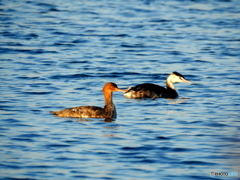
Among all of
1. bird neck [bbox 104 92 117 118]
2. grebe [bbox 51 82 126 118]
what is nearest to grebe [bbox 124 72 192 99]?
bird neck [bbox 104 92 117 118]

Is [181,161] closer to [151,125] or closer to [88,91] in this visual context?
[151,125]

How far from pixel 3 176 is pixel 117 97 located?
7215 mm

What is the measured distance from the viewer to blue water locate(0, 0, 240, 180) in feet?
34.1

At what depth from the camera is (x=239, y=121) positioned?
13484 millimetres

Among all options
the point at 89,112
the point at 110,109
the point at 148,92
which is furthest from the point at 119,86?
the point at 89,112

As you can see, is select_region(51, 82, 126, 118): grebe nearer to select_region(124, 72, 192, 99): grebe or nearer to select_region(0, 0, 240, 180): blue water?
select_region(0, 0, 240, 180): blue water

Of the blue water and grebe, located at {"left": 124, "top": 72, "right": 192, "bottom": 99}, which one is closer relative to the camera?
the blue water

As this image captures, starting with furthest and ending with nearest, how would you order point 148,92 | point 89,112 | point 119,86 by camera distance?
1. point 119,86
2. point 148,92
3. point 89,112

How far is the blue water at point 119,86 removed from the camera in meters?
10.4

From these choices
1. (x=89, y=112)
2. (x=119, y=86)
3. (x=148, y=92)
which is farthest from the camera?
(x=119, y=86)

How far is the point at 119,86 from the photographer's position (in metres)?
17.9

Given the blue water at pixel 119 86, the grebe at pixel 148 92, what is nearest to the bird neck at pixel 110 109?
the blue water at pixel 119 86

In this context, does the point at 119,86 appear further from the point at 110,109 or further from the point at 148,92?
the point at 110,109

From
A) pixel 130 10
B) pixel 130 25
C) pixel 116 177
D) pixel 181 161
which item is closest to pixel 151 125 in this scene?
pixel 181 161
